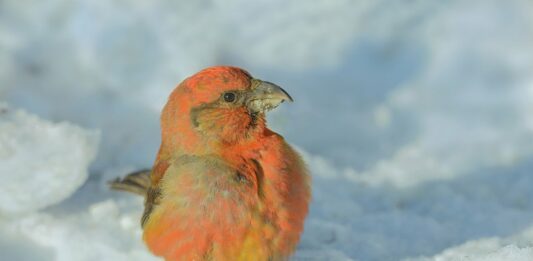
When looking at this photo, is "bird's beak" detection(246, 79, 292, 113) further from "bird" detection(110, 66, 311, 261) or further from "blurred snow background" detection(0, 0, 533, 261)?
"blurred snow background" detection(0, 0, 533, 261)

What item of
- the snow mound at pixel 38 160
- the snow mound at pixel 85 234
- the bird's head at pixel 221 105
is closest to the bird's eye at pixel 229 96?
the bird's head at pixel 221 105

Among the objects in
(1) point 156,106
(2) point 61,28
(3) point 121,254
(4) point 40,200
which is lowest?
(3) point 121,254

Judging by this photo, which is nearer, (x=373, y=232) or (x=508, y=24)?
(x=373, y=232)

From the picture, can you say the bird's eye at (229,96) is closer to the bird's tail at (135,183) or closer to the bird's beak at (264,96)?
the bird's beak at (264,96)

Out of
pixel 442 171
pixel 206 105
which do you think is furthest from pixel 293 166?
pixel 442 171

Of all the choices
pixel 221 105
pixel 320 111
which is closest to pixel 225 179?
pixel 221 105

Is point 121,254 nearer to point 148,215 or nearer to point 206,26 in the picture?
point 148,215

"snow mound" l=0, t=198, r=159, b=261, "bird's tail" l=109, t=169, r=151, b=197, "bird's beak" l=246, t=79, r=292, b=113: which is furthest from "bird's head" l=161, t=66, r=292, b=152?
"bird's tail" l=109, t=169, r=151, b=197
